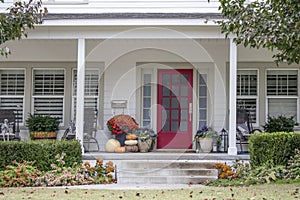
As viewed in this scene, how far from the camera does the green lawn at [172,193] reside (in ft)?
24.5

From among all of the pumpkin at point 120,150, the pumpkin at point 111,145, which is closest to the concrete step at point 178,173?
the pumpkin at point 120,150

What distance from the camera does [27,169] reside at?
368 inches

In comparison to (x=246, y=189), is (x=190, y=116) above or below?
above

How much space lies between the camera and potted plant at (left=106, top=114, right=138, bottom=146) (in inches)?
481

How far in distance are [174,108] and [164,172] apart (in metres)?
3.36

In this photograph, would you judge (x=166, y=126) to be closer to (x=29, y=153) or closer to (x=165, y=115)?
(x=165, y=115)

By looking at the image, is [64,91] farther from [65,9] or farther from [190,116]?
[190,116]

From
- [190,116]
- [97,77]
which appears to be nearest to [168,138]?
[190,116]

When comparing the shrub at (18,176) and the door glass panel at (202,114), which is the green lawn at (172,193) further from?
the door glass panel at (202,114)

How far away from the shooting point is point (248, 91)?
12.9 meters

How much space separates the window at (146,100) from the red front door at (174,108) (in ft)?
0.85

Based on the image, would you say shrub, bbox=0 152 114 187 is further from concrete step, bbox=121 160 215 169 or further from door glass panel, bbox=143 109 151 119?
door glass panel, bbox=143 109 151 119

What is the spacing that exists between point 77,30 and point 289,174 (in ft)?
18.3

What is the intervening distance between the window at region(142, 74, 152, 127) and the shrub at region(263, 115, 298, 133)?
297 centimetres
